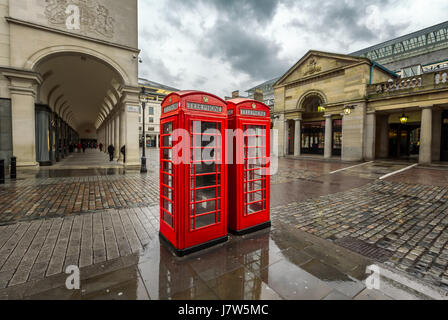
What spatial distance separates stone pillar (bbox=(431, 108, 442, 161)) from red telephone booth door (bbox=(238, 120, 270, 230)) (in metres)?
19.8

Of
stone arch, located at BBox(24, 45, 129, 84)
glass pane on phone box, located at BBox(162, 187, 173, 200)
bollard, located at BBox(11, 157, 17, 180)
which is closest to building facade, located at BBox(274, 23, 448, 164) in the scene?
stone arch, located at BBox(24, 45, 129, 84)

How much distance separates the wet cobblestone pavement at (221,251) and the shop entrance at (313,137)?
20.4m

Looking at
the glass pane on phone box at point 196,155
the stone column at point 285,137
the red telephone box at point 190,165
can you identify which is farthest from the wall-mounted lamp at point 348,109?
the glass pane on phone box at point 196,155

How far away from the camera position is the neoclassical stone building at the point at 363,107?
49.1ft

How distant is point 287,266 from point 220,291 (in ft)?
3.75

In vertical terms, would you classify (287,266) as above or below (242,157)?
below

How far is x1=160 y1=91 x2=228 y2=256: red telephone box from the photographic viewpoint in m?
3.13

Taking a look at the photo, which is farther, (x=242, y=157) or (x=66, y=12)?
(x=66, y=12)

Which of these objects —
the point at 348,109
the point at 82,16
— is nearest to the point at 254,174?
the point at 82,16

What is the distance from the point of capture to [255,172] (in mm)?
4547

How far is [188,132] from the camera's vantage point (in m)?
3.10

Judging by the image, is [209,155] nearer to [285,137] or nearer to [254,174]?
[254,174]
